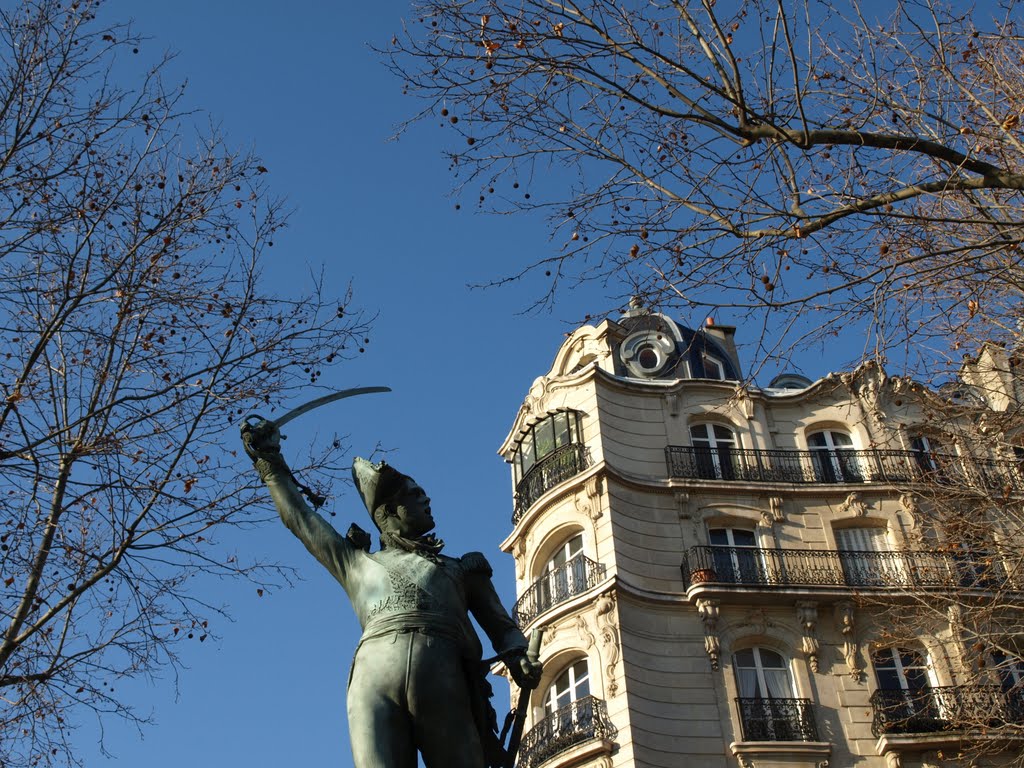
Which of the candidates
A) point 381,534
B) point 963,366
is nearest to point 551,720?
point 963,366

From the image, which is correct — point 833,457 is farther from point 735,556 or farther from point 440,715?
point 440,715

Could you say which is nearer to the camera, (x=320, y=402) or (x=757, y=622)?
(x=320, y=402)

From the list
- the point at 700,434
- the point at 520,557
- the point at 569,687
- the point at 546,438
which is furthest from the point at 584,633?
the point at 700,434

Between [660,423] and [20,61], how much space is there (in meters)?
20.8

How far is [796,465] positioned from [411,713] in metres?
24.6

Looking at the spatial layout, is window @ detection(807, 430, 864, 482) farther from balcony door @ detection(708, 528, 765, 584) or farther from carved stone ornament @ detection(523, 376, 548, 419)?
carved stone ornament @ detection(523, 376, 548, 419)

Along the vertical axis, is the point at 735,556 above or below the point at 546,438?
below

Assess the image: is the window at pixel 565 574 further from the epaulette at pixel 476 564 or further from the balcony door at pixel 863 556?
the epaulette at pixel 476 564

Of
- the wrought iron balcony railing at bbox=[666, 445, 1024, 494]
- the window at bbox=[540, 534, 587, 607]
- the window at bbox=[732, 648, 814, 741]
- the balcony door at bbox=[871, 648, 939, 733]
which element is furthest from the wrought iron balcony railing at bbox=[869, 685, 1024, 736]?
the window at bbox=[540, 534, 587, 607]

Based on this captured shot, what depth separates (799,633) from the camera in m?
25.7

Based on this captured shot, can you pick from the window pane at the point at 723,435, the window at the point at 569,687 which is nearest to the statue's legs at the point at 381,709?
the window at the point at 569,687

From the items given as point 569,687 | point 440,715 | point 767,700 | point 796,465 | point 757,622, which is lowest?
point 440,715

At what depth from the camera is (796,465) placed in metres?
29.1

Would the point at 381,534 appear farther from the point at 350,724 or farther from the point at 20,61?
the point at 20,61
